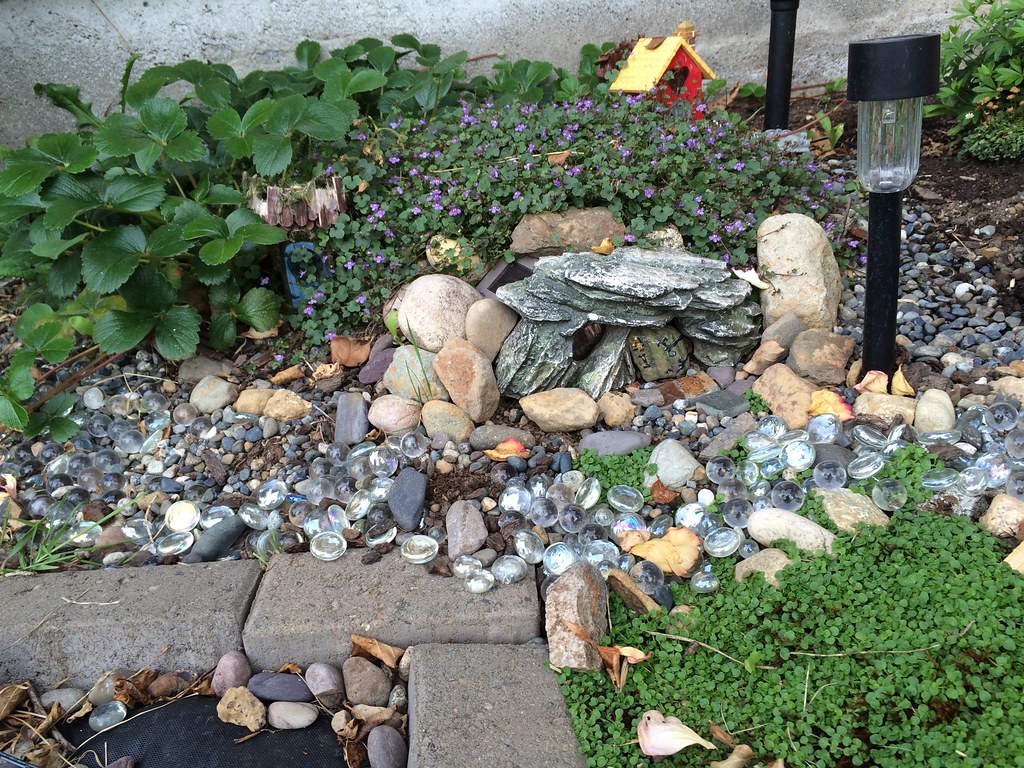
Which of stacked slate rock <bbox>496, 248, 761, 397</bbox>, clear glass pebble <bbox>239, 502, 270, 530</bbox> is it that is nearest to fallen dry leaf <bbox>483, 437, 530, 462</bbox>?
stacked slate rock <bbox>496, 248, 761, 397</bbox>

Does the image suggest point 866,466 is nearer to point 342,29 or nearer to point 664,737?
point 664,737

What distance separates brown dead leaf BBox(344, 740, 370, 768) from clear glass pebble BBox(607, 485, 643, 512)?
90cm

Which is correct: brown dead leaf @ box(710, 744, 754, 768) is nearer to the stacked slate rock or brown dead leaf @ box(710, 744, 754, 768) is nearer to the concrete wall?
the stacked slate rock

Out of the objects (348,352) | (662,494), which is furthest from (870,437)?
(348,352)

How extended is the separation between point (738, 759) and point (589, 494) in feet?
2.82

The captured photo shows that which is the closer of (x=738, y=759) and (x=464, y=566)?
(x=738, y=759)

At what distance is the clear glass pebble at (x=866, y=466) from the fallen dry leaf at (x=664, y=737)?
2.92 ft

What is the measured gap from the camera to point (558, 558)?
7.06 ft

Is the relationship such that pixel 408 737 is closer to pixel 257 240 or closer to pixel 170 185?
pixel 257 240

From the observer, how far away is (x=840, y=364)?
2.60m

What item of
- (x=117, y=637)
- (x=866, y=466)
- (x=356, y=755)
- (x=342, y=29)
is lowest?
(x=356, y=755)

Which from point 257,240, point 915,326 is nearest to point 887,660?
point 915,326

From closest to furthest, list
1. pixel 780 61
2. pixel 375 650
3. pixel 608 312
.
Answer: pixel 375 650 < pixel 608 312 < pixel 780 61

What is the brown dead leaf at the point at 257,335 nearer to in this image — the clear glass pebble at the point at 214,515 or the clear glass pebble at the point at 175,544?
the clear glass pebble at the point at 214,515
